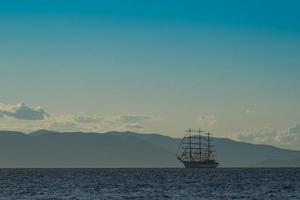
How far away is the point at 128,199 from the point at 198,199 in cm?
938

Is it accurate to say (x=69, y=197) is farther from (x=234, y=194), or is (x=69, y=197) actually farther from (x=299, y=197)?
(x=299, y=197)

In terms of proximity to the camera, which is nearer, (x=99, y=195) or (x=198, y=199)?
(x=198, y=199)

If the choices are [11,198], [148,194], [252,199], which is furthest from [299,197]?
[11,198]

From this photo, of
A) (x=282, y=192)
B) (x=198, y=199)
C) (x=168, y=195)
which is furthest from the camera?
→ (x=282, y=192)

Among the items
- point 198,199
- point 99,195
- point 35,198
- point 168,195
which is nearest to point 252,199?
point 198,199

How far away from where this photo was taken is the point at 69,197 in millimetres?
96875

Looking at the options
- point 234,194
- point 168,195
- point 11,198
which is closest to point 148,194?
point 168,195

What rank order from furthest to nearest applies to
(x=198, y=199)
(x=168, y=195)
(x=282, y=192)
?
(x=282, y=192) → (x=168, y=195) → (x=198, y=199)

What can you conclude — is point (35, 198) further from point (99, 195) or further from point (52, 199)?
point (99, 195)

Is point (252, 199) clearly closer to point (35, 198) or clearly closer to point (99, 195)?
point (99, 195)

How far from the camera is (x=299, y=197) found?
95.2 metres

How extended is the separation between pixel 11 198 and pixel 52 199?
6227 millimetres

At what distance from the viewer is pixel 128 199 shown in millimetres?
93375

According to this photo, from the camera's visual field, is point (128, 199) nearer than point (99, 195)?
Yes
